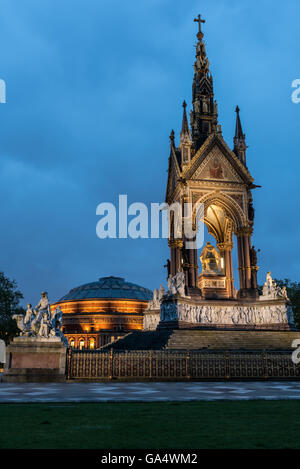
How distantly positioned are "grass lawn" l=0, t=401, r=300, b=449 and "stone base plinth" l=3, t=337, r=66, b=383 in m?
7.99

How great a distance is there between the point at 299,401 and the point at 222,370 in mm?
7498

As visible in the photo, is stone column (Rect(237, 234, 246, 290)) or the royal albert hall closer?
stone column (Rect(237, 234, 246, 290))

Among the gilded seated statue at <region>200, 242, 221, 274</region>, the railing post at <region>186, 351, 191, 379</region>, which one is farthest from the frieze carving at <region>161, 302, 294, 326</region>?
the railing post at <region>186, 351, 191, 379</region>

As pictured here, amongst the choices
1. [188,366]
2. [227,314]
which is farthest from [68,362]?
[227,314]

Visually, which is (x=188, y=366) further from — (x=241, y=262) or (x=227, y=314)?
(x=241, y=262)

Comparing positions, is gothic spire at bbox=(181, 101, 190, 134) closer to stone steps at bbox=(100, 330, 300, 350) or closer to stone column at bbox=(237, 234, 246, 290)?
stone column at bbox=(237, 234, 246, 290)

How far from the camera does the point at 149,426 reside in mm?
7199

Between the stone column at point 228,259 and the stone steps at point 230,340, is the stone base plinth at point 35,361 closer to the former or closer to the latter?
the stone steps at point 230,340

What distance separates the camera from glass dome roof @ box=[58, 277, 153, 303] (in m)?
75.1

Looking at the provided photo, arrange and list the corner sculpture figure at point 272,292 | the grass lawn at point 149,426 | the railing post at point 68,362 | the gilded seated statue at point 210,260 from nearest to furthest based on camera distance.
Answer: the grass lawn at point 149,426 → the railing post at point 68,362 → the corner sculpture figure at point 272,292 → the gilded seated statue at point 210,260

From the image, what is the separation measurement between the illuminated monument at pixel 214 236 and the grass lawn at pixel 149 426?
61.2ft

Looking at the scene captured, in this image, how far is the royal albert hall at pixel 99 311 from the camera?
223 ft

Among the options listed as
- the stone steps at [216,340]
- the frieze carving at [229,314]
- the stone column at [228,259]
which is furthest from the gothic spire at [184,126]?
the stone steps at [216,340]
